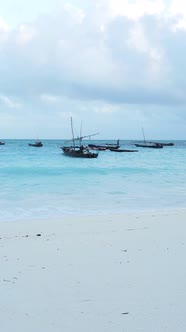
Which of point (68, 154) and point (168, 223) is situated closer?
point (168, 223)

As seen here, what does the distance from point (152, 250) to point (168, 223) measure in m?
2.31

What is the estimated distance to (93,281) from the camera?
415cm

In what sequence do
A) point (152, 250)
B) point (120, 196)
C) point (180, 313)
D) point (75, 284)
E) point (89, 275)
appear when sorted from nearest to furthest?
point (180, 313) < point (75, 284) < point (89, 275) < point (152, 250) < point (120, 196)

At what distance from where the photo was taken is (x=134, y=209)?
1171 centimetres

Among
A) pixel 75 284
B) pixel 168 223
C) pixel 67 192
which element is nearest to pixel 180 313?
pixel 75 284

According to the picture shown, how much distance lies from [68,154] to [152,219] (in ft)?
131

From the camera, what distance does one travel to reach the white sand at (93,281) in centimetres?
327

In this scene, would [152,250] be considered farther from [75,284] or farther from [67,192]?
[67,192]

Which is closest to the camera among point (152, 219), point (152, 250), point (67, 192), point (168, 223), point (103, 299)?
point (103, 299)

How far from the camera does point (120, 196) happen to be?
14930 millimetres

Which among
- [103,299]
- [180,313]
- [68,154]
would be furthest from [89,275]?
[68,154]

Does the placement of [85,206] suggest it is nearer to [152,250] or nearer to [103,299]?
[152,250]

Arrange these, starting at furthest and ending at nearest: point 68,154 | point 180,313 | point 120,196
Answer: point 68,154, point 120,196, point 180,313

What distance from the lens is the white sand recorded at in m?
3.27
